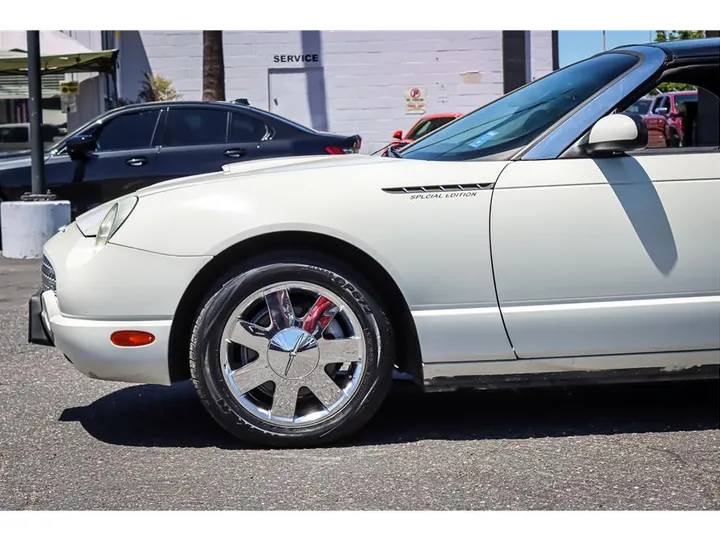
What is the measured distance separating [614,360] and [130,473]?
1.82 metres

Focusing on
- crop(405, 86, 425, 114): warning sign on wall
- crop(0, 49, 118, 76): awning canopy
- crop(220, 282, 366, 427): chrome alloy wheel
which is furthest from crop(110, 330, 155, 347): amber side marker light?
crop(405, 86, 425, 114): warning sign on wall

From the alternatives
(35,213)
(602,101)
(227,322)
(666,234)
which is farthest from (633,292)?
(35,213)

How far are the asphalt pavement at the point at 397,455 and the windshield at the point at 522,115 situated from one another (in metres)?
1.00

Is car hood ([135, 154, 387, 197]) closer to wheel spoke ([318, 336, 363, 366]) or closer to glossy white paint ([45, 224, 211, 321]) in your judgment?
glossy white paint ([45, 224, 211, 321])

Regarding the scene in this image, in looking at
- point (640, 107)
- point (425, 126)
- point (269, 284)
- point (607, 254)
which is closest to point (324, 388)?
point (269, 284)

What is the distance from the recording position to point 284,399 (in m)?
3.76

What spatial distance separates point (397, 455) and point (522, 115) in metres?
1.50

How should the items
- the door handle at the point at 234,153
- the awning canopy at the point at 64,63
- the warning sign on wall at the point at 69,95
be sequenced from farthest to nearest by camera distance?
1. the warning sign on wall at the point at 69,95
2. the awning canopy at the point at 64,63
3. the door handle at the point at 234,153

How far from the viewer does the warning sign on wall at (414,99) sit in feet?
80.8

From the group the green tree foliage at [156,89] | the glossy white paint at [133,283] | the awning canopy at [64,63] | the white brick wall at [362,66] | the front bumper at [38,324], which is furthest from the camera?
the white brick wall at [362,66]

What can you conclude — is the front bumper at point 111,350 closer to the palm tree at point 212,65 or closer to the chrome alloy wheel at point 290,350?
the chrome alloy wheel at point 290,350

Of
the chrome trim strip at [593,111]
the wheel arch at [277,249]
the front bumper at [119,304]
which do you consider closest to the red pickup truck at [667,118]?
the chrome trim strip at [593,111]

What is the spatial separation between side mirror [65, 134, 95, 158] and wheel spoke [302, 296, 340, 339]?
7.02 m

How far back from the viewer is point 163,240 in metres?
3.72
